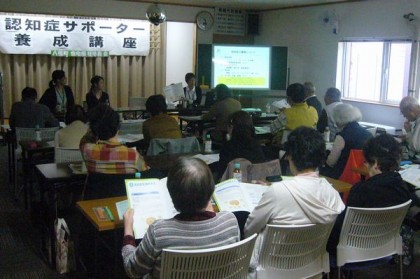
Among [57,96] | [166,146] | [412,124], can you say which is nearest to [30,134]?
[166,146]

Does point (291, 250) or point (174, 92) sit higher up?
point (174, 92)

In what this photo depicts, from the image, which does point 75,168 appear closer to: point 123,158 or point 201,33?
point 123,158

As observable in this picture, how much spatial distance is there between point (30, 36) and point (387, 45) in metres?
5.28

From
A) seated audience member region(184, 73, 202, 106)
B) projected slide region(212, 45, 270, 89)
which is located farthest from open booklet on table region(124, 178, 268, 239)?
projected slide region(212, 45, 270, 89)

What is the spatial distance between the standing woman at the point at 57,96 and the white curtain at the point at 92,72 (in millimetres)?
1760

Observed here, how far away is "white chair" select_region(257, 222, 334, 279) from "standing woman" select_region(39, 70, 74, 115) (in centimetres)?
459

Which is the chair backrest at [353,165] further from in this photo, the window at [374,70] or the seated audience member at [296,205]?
the window at [374,70]

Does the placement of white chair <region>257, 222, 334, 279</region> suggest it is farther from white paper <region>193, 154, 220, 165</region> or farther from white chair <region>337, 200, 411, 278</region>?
white paper <region>193, 154, 220, 165</region>

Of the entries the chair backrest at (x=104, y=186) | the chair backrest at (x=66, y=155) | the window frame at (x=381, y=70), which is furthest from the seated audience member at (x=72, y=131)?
the window frame at (x=381, y=70)

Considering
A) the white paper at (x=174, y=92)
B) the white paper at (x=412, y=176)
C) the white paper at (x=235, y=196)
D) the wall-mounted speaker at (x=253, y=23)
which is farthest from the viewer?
the wall-mounted speaker at (x=253, y=23)

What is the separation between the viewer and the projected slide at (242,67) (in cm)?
848

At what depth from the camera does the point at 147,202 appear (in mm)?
2350

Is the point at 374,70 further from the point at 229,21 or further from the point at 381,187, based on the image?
the point at 381,187

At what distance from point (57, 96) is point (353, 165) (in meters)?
4.10
